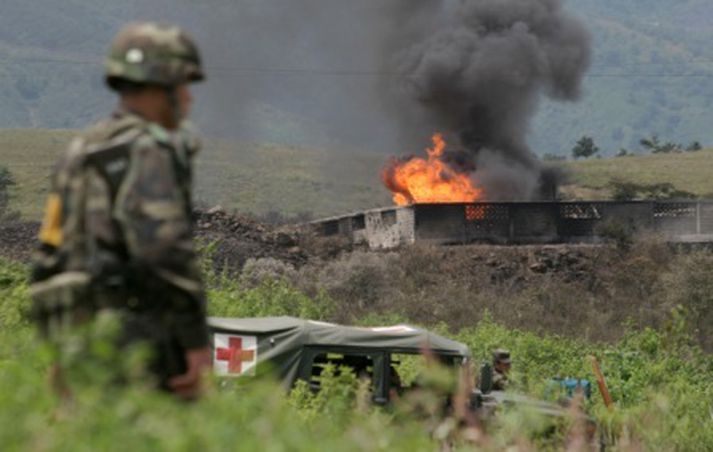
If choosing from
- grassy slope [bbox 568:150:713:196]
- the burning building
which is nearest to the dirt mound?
the burning building

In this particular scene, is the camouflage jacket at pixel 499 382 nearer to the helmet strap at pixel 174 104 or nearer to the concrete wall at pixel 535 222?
the helmet strap at pixel 174 104

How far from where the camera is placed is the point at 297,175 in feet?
388

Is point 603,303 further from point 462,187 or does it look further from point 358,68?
point 358,68

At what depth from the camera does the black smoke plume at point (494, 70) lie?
57.4 m

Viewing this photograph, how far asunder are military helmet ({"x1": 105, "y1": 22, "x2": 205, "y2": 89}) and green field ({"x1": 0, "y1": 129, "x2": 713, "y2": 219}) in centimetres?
7153

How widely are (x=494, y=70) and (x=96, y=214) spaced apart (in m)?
54.2

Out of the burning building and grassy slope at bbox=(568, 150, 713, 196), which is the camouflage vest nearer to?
the burning building

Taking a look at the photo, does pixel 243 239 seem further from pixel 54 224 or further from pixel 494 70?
pixel 54 224

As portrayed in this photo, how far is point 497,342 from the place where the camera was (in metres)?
27.4

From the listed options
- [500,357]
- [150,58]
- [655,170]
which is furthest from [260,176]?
[150,58]

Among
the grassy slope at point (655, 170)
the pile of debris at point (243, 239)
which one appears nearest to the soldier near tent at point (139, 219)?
the pile of debris at point (243, 239)

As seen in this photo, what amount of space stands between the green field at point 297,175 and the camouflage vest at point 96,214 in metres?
71.6

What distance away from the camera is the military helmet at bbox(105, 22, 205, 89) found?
5.50m

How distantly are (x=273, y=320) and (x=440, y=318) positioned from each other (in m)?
20.7
